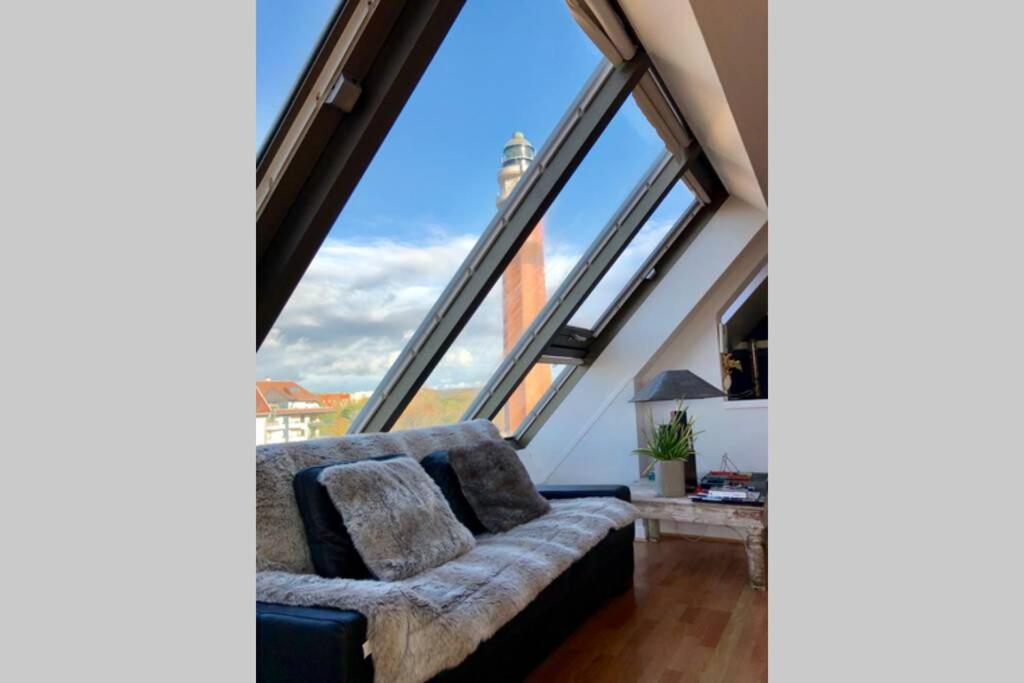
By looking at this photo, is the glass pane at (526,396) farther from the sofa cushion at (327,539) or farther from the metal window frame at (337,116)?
the metal window frame at (337,116)

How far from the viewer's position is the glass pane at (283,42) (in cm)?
171

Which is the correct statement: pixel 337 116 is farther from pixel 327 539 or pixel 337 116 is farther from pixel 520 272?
pixel 520 272

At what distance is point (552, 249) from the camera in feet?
11.9

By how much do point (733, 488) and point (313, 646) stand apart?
2683 mm

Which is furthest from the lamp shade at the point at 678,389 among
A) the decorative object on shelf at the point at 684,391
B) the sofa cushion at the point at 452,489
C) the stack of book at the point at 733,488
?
the sofa cushion at the point at 452,489

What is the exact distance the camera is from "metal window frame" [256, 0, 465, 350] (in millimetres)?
1830

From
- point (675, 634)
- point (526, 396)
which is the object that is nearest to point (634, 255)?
point (526, 396)

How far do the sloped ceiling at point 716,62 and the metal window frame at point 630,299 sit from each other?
1.01 metres

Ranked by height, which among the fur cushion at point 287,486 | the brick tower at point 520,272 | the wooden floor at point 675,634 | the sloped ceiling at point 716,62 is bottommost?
the wooden floor at point 675,634
